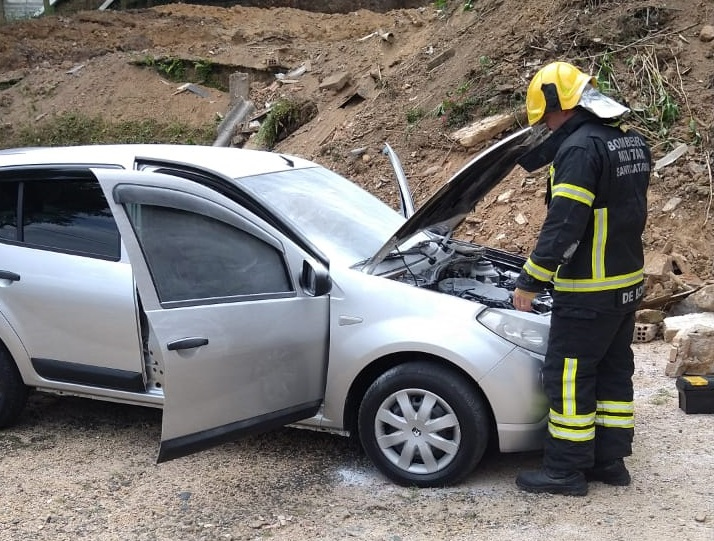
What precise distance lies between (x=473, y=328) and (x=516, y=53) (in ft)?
22.8

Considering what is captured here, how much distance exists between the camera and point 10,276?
4461 millimetres

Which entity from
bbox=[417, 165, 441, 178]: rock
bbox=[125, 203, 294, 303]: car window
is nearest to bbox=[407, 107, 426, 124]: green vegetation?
bbox=[417, 165, 441, 178]: rock

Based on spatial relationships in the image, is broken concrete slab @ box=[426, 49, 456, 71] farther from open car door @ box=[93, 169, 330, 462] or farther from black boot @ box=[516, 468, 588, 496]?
black boot @ box=[516, 468, 588, 496]

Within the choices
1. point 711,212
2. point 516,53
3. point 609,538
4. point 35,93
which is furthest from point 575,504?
point 35,93

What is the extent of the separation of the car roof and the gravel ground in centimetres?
151

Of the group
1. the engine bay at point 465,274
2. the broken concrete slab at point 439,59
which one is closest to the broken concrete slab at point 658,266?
the engine bay at point 465,274

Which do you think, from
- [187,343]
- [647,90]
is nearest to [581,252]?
[187,343]

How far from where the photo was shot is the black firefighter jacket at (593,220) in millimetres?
3541

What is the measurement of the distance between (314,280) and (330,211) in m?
0.87

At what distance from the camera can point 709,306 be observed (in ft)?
20.5

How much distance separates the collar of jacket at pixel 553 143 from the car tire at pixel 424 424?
1070 mm

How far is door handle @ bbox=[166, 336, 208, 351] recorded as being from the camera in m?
3.55

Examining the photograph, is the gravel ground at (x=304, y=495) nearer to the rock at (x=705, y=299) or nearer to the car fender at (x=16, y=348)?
the car fender at (x=16, y=348)

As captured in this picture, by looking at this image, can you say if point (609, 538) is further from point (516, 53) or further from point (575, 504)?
point (516, 53)
